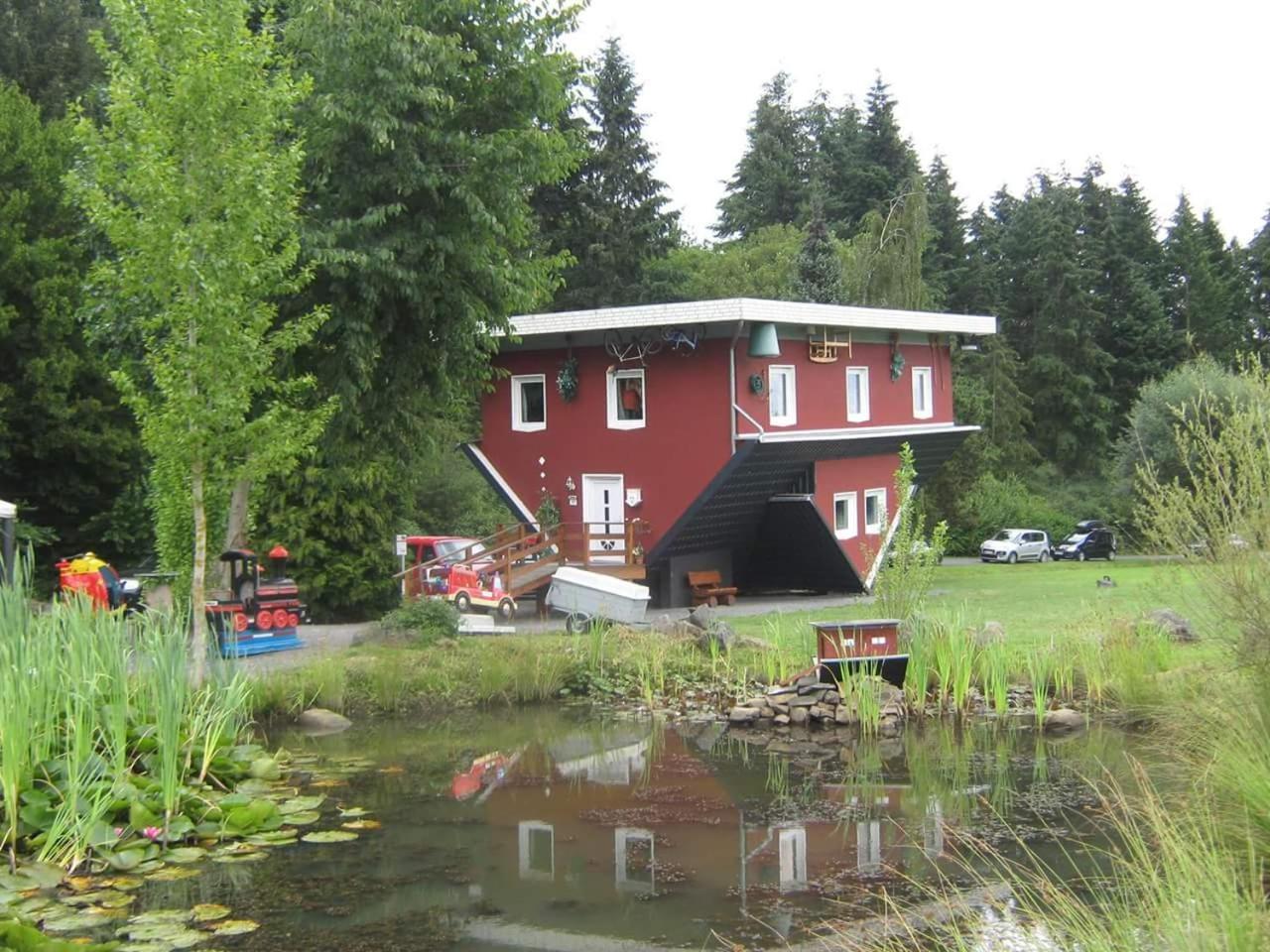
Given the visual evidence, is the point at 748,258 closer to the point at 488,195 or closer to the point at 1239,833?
the point at 488,195

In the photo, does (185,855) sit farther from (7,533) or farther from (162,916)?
(7,533)

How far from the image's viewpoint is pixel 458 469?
35562 millimetres

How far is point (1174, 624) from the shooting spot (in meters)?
17.2

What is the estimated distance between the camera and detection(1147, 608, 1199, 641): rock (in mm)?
16828

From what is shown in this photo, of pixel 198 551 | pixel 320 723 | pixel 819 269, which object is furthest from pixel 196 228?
pixel 819 269

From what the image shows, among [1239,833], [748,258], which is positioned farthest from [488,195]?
[748,258]

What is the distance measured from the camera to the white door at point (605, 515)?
987 inches

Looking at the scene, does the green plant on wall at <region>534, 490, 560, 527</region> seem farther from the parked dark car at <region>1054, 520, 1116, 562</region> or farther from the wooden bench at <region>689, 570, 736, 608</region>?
the parked dark car at <region>1054, 520, 1116, 562</region>

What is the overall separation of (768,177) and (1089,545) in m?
20.5

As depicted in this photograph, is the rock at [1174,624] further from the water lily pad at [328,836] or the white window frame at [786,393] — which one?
the water lily pad at [328,836]

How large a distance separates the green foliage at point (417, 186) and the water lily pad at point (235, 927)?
38.1ft

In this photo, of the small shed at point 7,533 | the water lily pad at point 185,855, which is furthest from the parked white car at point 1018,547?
the water lily pad at point 185,855

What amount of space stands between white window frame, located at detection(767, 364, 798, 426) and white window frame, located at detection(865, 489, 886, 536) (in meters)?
3.56

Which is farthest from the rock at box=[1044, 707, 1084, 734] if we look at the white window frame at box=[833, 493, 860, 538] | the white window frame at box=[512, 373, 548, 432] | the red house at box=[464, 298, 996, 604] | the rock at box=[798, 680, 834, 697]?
the white window frame at box=[512, 373, 548, 432]
